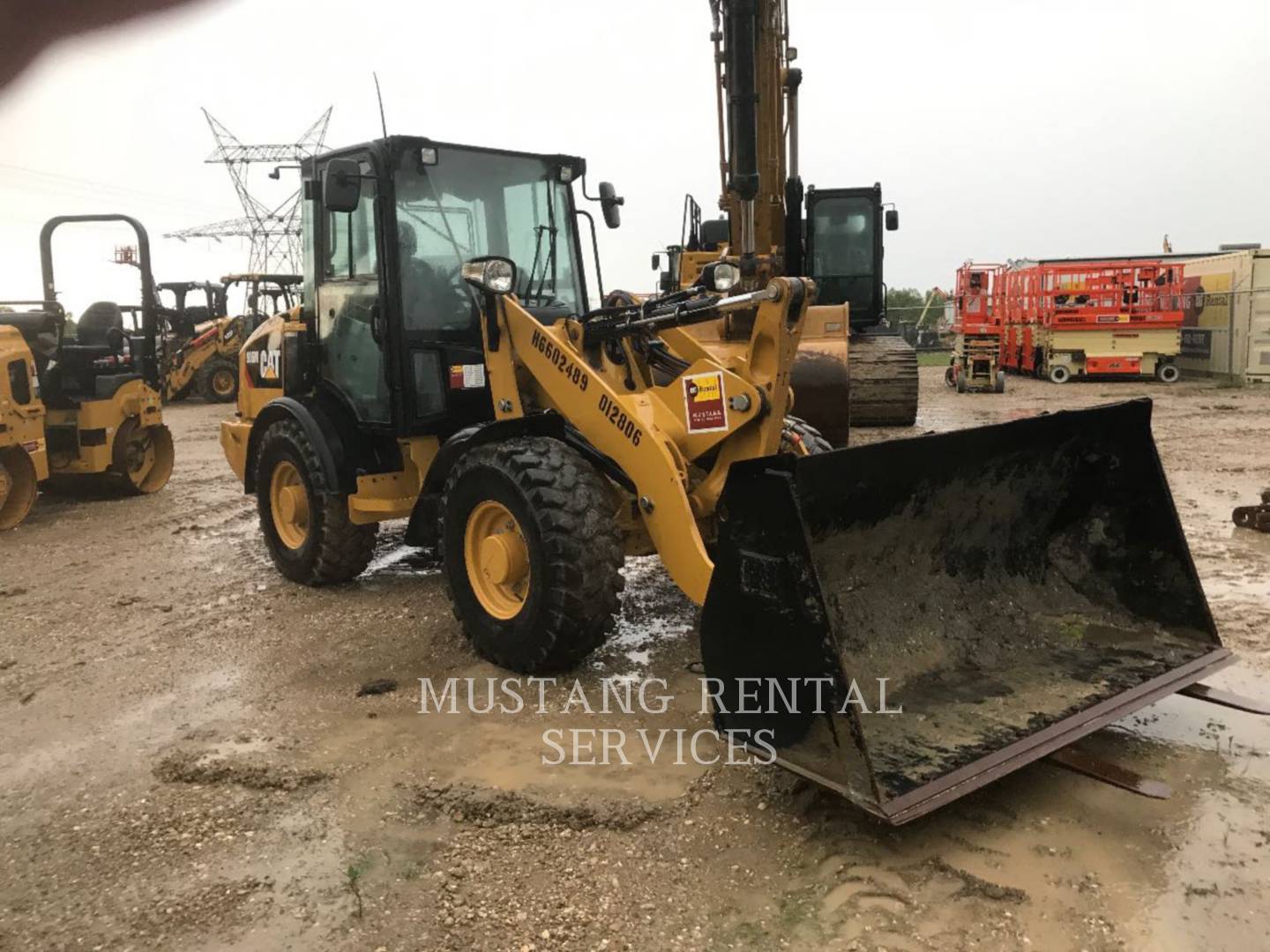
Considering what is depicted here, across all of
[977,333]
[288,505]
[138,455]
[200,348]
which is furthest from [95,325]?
[977,333]

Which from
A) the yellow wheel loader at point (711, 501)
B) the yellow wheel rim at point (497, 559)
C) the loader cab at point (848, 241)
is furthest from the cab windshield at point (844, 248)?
the yellow wheel rim at point (497, 559)

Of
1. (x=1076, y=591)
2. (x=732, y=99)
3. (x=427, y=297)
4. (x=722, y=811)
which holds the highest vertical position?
(x=732, y=99)

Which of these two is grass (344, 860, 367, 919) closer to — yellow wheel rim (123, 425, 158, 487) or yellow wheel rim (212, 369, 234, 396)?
yellow wheel rim (123, 425, 158, 487)

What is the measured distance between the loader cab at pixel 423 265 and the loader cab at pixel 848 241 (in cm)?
755

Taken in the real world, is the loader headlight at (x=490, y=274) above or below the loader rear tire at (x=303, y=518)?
above

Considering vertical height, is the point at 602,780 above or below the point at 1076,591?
below

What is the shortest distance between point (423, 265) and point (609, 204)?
123 cm

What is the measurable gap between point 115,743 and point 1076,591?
153 inches

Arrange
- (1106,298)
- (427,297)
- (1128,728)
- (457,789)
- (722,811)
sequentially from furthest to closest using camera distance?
(1106,298) < (427,297) < (1128,728) < (457,789) < (722,811)

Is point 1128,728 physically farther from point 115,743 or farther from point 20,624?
point 20,624

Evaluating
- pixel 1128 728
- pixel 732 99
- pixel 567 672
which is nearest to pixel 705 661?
pixel 567 672

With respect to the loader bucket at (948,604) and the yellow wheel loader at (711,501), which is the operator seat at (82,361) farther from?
the loader bucket at (948,604)

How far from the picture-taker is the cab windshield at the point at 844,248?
12852 millimetres

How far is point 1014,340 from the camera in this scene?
71.6 ft
